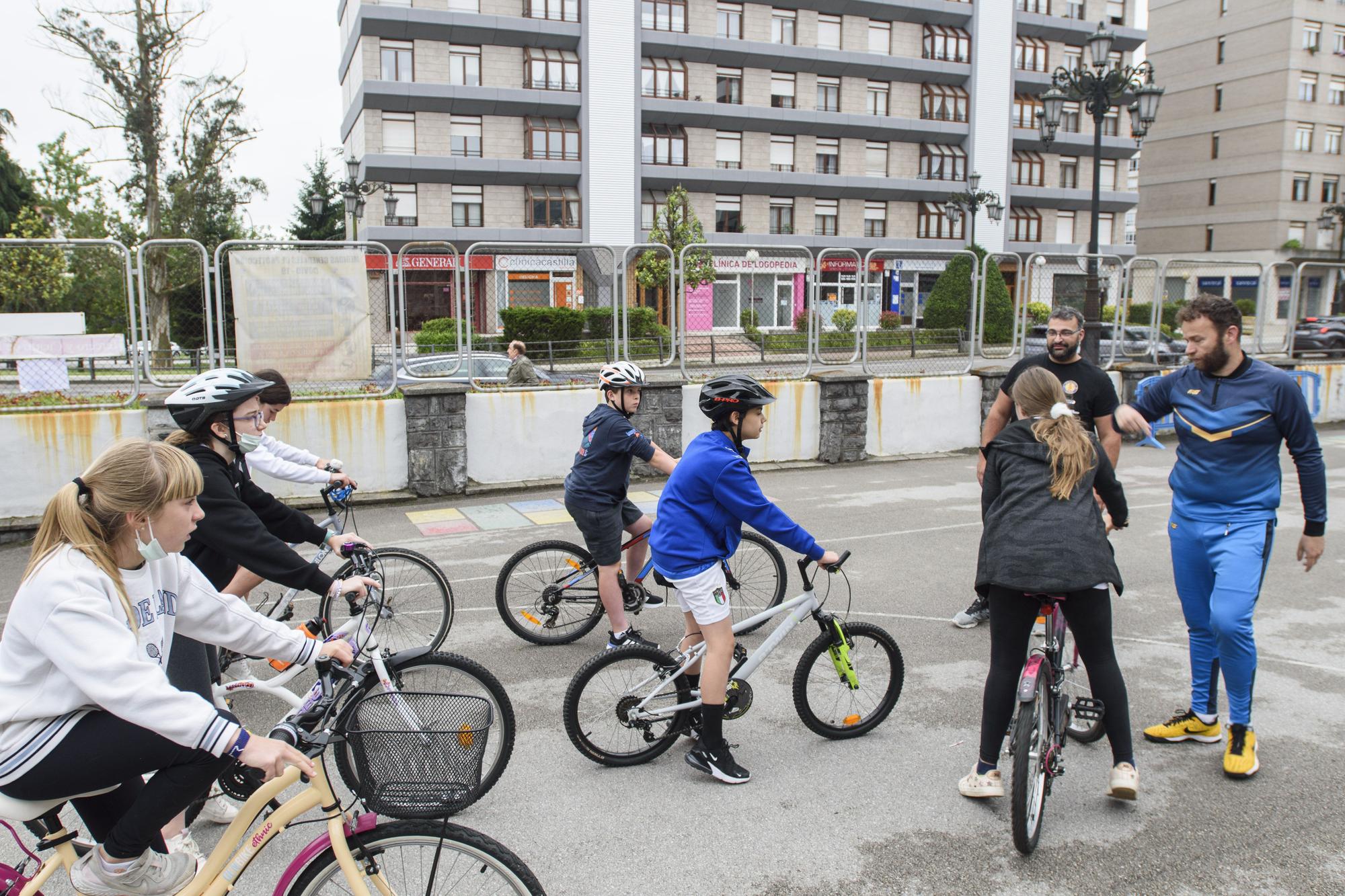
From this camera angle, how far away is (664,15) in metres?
45.8

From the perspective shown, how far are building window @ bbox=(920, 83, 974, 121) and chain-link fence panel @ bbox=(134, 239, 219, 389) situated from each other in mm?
47514

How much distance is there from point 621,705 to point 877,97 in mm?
51282

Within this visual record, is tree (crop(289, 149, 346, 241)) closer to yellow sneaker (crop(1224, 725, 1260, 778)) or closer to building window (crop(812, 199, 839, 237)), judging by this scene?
building window (crop(812, 199, 839, 237))

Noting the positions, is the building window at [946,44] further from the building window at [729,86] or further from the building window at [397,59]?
the building window at [397,59]

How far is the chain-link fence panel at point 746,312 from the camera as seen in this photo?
12508mm

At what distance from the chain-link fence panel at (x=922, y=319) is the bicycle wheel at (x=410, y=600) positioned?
8961 millimetres

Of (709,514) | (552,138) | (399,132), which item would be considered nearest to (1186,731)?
(709,514)

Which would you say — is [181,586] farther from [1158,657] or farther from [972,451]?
[972,451]

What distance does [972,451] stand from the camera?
47.5 ft

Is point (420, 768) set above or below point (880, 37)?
below

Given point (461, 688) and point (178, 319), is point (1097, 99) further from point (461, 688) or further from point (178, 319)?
point (461, 688)

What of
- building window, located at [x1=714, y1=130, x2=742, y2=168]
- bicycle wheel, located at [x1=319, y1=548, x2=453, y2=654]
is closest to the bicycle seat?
bicycle wheel, located at [x1=319, y1=548, x2=453, y2=654]

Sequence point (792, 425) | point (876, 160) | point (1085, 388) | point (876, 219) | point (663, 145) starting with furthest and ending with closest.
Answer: point (876, 219), point (876, 160), point (663, 145), point (792, 425), point (1085, 388)

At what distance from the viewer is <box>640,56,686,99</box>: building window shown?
45219 mm
